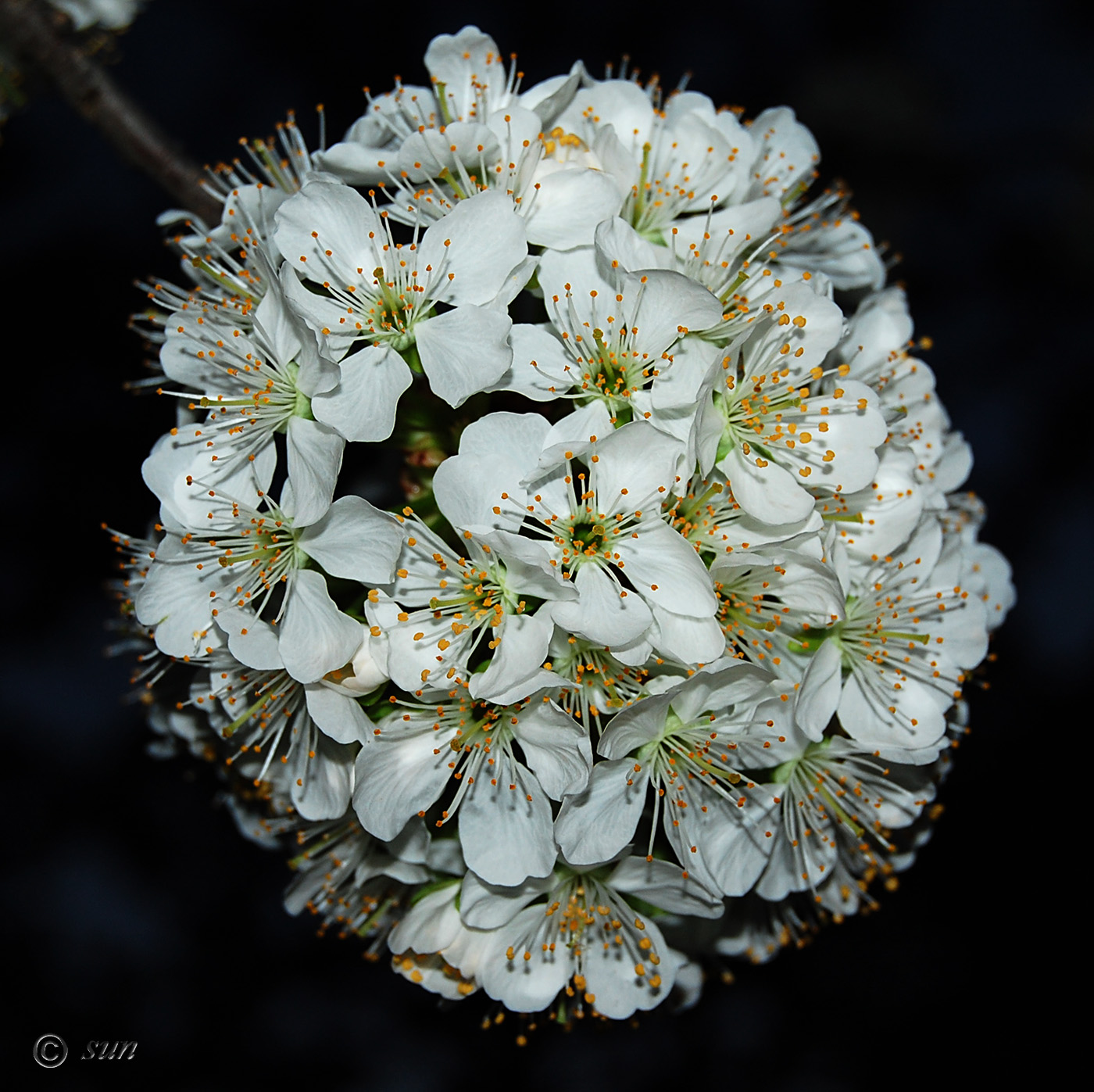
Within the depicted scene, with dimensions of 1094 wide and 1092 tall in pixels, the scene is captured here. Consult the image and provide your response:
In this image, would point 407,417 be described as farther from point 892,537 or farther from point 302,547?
point 892,537

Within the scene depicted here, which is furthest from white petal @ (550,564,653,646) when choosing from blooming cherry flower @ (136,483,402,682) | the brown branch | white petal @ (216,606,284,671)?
the brown branch

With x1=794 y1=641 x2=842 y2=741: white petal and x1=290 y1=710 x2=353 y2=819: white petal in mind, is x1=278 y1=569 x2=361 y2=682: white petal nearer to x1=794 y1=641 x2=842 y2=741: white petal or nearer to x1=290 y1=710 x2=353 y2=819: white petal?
x1=290 y1=710 x2=353 y2=819: white petal

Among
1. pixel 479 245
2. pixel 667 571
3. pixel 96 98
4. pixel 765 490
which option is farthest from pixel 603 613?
pixel 96 98

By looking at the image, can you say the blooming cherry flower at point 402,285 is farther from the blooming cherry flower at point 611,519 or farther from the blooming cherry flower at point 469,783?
the blooming cherry flower at point 469,783

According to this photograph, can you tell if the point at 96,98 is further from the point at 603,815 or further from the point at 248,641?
the point at 603,815

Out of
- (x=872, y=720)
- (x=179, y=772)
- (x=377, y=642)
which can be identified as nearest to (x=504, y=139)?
(x=377, y=642)

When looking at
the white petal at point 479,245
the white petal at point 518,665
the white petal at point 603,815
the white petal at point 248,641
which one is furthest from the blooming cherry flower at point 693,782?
the white petal at point 479,245
